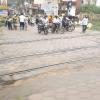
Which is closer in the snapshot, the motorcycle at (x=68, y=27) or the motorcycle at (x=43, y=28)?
the motorcycle at (x=43, y=28)

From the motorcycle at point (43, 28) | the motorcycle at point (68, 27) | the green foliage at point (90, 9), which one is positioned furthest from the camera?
the green foliage at point (90, 9)

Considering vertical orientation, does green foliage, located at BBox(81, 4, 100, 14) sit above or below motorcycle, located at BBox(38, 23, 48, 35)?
above

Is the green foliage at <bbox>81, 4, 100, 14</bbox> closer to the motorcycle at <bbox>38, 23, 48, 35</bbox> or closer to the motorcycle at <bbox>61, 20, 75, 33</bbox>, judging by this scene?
the motorcycle at <bbox>61, 20, 75, 33</bbox>

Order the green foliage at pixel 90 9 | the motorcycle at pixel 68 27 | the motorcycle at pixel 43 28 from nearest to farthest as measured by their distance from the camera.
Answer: the motorcycle at pixel 43 28
the motorcycle at pixel 68 27
the green foliage at pixel 90 9

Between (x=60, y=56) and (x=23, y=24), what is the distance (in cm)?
1287

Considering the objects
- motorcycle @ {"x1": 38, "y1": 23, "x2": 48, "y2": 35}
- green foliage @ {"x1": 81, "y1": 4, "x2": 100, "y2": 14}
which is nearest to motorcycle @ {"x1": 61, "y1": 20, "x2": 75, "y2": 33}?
motorcycle @ {"x1": 38, "y1": 23, "x2": 48, "y2": 35}

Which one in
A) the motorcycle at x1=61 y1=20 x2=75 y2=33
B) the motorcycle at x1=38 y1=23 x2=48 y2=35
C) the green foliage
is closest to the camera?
the motorcycle at x1=38 y1=23 x2=48 y2=35

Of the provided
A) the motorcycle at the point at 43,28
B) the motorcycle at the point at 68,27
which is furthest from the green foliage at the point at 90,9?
the motorcycle at the point at 43,28

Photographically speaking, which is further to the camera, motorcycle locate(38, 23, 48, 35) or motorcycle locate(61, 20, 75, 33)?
motorcycle locate(61, 20, 75, 33)

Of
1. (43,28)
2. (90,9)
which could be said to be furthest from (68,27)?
(90,9)

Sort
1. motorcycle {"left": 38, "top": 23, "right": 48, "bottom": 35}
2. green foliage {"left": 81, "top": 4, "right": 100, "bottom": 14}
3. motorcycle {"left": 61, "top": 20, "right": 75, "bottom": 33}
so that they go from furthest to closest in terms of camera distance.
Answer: green foliage {"left": 81, "top": 4, "right": 100, "bottom": 14} → motorcycle {"left": 61, "top": 20, "right": 75, "bottom": 33} → motorcycle {"left": 38, "top": 23, "right": 48, "bottom": 35}

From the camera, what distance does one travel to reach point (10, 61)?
11.8m

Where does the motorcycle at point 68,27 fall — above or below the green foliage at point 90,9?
below

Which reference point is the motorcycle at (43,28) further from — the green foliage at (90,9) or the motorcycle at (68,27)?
the green foliage at (90,9)
